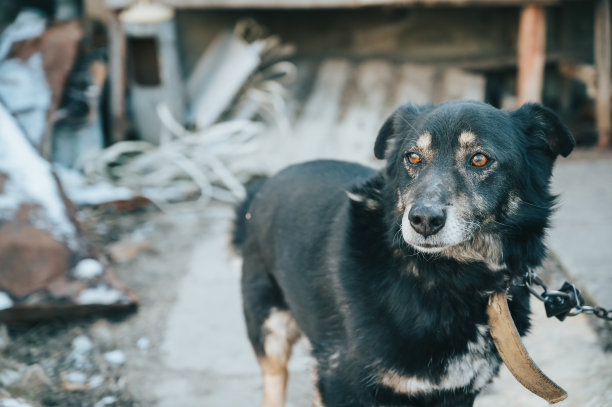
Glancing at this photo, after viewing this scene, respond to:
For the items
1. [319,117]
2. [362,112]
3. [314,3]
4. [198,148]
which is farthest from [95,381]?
[362,112]

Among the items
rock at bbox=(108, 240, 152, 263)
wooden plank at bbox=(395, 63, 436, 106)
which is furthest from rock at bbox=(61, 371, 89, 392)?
wooden plank at bbox=(395, 63, 436, 106)

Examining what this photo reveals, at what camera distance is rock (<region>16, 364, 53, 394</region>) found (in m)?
3.24

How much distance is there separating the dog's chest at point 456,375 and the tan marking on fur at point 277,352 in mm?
689

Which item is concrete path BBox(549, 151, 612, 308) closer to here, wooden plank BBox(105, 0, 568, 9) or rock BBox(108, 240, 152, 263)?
wooden plank BBox(105, 0, 568, 9)

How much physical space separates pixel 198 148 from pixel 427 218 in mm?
3925

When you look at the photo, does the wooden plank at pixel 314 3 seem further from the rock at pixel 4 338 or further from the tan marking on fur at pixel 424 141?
the tan marking on fur at pixel 424 141

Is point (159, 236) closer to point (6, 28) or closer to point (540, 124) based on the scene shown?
point (6, 28)

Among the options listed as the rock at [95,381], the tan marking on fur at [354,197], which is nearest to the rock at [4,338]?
the rock at [95,381]

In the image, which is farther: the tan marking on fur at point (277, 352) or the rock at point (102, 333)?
the rock at point (102, 333)

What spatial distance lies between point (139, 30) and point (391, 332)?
4484mm

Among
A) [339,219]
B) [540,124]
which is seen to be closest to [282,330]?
[339,219]

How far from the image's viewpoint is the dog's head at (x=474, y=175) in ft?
7.32

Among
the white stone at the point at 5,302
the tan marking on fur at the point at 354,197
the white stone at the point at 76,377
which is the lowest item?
the white stone at the point at 76,377

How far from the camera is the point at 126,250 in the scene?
464cm
